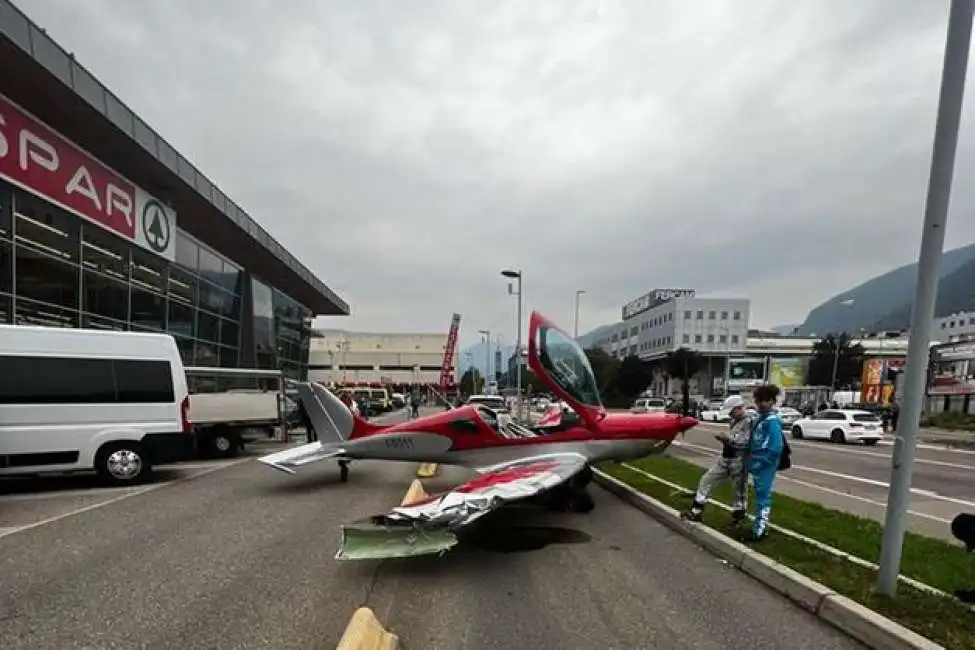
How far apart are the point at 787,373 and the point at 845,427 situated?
44899mm

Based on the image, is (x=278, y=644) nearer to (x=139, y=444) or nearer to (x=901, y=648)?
(x=901, y=648)

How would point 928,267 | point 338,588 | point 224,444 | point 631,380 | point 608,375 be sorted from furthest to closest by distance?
point 631,380 → point 608,375 → point 224,444 → point 338,588 → point 928,267

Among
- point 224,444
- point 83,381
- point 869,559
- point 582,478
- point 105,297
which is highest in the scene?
point 105,297

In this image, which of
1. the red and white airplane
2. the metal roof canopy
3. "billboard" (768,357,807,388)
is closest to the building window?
the metal roof canopy

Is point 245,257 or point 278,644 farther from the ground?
point 245,257

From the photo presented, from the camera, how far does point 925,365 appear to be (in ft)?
15.5

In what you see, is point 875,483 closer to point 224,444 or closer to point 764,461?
point 764,461

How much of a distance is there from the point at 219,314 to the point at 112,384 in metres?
22.8

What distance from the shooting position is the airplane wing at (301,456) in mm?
10188

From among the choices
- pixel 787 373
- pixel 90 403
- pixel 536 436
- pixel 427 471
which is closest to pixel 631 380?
pixel 787 373

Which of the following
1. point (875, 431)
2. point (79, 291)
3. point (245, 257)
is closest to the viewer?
point (79, 291)

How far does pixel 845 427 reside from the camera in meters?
27.1

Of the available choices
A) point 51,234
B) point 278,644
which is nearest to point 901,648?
point 278,644

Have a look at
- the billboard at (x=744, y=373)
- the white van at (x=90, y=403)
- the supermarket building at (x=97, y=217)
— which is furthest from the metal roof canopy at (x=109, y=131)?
the billboard at (x=744, y=373)
